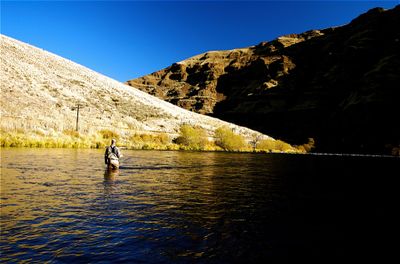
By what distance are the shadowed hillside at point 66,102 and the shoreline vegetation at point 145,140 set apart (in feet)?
3.92

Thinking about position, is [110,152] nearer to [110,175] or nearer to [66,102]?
[110,175]

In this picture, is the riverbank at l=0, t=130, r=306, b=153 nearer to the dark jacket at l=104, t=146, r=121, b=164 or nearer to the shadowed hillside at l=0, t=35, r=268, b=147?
the shadowed hillside at l=0, t=35, r=268, b=147

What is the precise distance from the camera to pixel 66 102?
216 ft

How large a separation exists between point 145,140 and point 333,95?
109 m

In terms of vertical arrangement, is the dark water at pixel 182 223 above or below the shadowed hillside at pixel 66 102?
below

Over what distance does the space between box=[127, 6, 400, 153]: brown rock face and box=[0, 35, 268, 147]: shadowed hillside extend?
41.1 metres

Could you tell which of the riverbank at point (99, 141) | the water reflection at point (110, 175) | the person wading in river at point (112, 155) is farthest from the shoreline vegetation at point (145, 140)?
the water reflection at point (110, 175)

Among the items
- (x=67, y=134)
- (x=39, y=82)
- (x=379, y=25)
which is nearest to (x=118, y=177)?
(x=67, y=134)

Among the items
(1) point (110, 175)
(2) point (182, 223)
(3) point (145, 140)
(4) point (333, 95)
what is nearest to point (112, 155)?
(1) point (110, 175)

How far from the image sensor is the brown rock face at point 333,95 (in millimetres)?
105188

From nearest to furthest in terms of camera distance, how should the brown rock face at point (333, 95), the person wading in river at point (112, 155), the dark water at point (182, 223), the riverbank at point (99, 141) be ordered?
the dark water at point (182, 223) → the person wading in river at point (112, 155) → the riverbank at point (99, 141) → the brown rock face at point (333, 95)

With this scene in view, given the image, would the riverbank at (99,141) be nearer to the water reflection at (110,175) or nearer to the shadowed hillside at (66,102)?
the shadowed hillside at (66,102)

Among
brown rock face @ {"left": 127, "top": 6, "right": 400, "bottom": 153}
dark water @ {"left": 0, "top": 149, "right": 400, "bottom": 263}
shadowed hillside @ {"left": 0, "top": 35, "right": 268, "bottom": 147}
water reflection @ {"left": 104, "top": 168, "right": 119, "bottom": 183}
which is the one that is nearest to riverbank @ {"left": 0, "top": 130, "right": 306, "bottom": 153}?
shadowed hillside @ {"left": 0, "top": 35, "right": 268, "bottom": 147}

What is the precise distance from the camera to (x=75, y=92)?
7269cm
